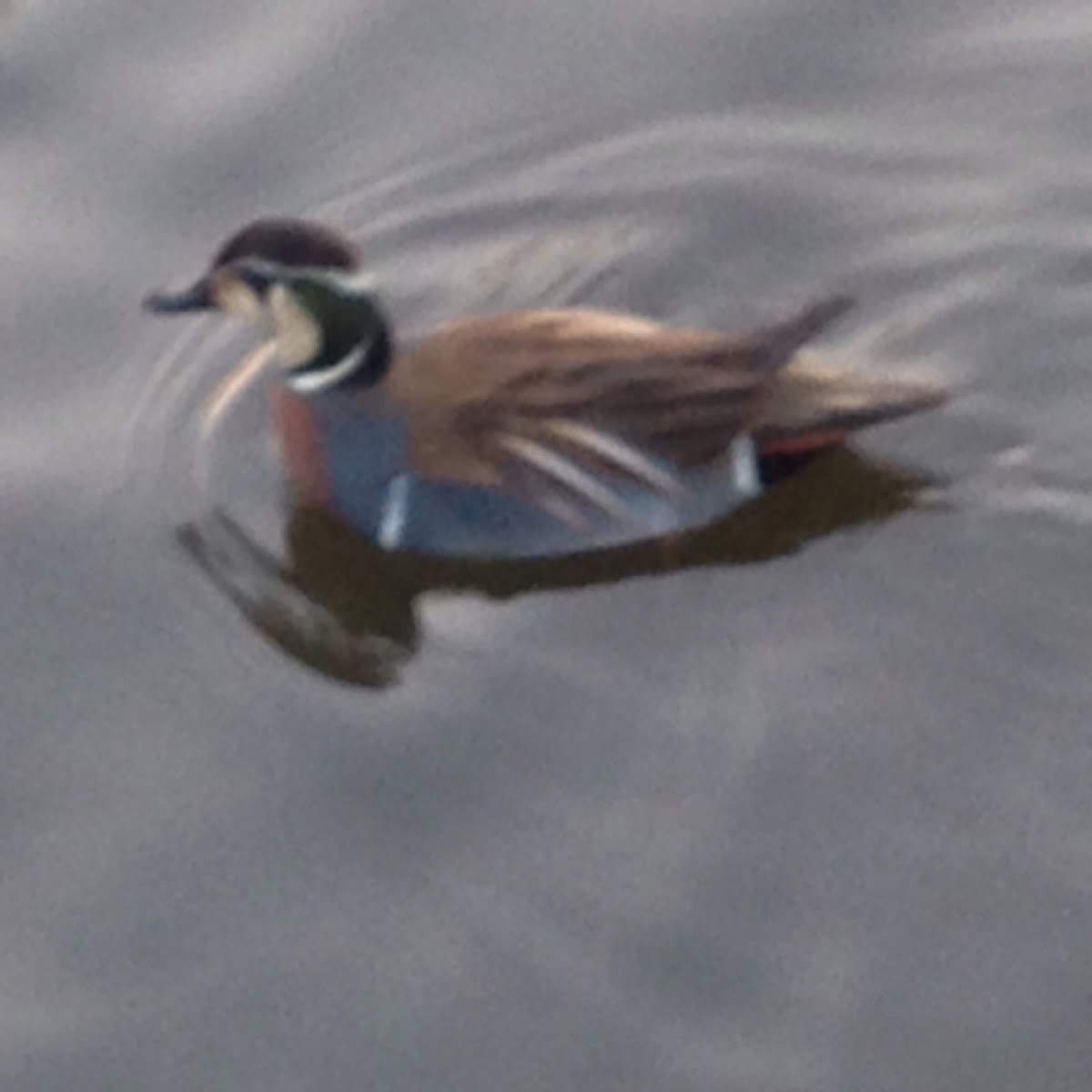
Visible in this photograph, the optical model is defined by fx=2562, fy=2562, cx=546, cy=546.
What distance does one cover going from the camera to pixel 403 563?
539 cm

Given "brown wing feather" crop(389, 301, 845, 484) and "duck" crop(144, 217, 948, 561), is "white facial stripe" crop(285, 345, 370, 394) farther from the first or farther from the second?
"brown wing feather" crop(389, 301, 845, 484)

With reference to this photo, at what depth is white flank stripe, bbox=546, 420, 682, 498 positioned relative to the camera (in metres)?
5.14

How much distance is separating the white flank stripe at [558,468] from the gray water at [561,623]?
195mm

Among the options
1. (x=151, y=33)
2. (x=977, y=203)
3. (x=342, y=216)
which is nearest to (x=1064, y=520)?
(x=977, y=203)

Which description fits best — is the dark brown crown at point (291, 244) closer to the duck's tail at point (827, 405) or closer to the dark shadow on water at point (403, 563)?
the dark shadow on water at point (403, 563)

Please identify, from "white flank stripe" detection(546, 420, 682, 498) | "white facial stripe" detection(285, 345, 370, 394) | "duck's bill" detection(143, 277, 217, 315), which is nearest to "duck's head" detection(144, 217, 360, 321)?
"duck's bill" detection(143, 277, 217, 315)

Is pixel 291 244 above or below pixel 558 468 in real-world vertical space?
above

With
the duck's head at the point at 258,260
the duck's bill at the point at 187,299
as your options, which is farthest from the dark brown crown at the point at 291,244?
the duck's bill at the point at 187,299

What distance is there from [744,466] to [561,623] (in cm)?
50

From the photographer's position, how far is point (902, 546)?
5223 millimetres

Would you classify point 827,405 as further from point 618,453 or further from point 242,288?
point 242,288

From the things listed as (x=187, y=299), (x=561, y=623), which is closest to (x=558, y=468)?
(x=561, y=623)

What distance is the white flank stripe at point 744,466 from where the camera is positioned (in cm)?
523

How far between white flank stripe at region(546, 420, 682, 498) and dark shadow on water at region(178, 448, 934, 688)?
16cm
